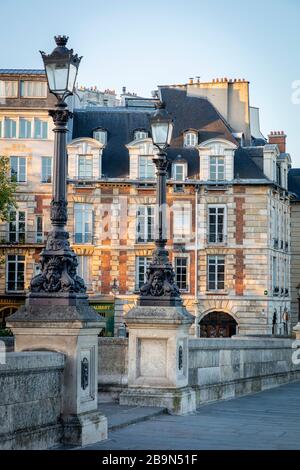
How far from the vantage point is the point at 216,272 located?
5778cm

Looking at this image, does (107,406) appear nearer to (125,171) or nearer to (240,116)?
(125,171)

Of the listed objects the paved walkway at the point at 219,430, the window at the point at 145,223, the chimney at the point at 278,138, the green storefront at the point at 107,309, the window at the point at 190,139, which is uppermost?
the chimney at the point at 278,138

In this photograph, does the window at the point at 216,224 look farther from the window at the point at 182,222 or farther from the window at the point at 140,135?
the window at the point at 140,135

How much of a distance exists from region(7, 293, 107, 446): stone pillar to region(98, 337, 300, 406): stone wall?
3826 millimetres

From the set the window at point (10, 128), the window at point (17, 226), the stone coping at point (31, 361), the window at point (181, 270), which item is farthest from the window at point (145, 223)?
the stone coping at point (31, 361)

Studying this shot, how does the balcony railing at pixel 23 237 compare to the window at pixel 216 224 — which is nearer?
the balcony railing at pixel 23 237

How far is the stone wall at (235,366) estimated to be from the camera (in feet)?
60.0

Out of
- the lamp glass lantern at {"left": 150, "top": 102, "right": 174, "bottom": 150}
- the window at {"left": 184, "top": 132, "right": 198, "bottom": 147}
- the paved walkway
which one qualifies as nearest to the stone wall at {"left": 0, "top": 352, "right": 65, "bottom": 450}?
the paved walkway

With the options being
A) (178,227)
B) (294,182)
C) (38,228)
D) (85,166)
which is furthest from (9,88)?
(294,182)

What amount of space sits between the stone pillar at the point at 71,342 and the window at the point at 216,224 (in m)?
44.9

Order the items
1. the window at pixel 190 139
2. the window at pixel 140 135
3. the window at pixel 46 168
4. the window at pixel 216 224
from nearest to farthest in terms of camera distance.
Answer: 1. the window at pixel 216 224
2. the window at pixel 46 168
3. the window at pixel 190 139
4. the window at pixel 140 135

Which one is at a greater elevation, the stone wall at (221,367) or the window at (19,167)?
the window at (19,167)

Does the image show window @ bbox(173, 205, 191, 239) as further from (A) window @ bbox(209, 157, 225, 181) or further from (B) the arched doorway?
(B) the arched doorway

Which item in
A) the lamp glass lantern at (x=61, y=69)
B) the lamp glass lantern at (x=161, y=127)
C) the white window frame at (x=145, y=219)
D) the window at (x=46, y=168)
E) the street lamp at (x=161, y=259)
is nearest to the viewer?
the lamp glass lantern at (x=61, y=69)
